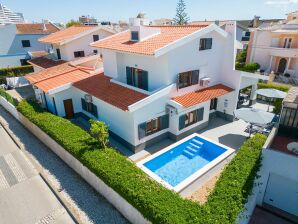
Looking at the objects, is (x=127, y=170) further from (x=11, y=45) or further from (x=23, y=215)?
(x=11, y=45)

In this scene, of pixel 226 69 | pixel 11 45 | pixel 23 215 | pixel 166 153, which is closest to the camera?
pixel 23 215

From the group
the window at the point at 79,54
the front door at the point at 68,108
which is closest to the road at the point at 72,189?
the front door at the point at 68,108

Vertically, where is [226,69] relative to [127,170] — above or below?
above

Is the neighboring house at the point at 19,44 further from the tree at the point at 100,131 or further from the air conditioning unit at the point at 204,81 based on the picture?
the tree at the point at 100,131

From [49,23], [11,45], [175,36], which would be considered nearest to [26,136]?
[175,36]

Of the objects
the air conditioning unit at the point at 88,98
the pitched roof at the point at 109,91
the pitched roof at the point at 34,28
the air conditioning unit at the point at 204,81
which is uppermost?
the pitched roof at the point at 34,28

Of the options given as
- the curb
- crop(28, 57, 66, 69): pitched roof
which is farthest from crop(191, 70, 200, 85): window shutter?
crop(28, 57, 66, 69): pitched roof
